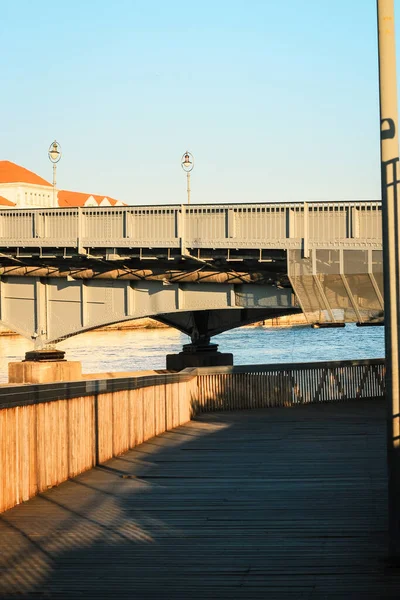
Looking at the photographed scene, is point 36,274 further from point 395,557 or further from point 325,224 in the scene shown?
point 395,557

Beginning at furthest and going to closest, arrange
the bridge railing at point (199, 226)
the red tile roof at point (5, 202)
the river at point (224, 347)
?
1. the red tile roof at point (5, 202)
2. the river at point (224, 347)
3. the bridge railing at point (199, 226)

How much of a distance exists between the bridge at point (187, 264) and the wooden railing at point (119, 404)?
8.66 ft

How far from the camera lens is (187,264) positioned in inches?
1422

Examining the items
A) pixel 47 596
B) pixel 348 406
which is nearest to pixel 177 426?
pixel 348 406

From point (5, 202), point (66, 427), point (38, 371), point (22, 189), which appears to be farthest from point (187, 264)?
point (22, 189)

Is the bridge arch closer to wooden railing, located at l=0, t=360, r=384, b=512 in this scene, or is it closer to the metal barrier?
the metal barrier

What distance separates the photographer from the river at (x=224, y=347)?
3314 inches

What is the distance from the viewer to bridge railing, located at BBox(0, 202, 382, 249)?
104 ft

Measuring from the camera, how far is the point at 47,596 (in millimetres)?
8023

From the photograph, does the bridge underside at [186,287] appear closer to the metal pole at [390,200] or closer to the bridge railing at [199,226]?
the bridge railing at [199,226]

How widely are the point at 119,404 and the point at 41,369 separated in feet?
83.8

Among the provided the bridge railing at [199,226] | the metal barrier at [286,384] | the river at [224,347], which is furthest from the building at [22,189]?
the metal barrier at [286,384]

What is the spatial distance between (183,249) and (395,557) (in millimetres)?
25626

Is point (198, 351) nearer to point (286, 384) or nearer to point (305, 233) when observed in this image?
point (305, 233)
